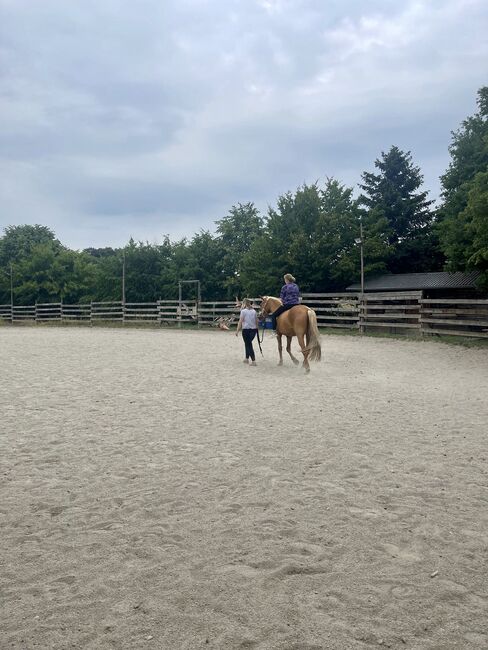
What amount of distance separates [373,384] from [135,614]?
26.1ft

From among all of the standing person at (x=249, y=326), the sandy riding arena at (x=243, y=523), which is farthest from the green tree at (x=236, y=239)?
the sandy riding arena at (x=243, y=523)

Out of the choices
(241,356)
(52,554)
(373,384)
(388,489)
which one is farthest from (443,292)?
(52,554)

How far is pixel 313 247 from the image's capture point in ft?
100

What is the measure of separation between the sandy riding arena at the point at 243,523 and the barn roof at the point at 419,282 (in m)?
21.2

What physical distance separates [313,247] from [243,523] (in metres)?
28.0

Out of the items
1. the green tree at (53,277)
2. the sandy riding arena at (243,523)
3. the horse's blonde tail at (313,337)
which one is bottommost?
the sandy riding arena at (243,523)

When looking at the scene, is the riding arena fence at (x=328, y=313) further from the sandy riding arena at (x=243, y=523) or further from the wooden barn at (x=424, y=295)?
the sandy riding arena at (x=243, y=523)

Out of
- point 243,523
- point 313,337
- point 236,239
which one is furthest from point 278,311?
point 236,239

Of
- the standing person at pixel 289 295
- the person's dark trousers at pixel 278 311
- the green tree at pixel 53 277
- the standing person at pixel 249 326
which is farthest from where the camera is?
the green tree at pixel 53 277

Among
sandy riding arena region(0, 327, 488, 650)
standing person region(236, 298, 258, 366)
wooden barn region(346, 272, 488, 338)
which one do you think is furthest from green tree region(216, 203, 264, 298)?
sandy riding arena region(0, 327, 488, 650)

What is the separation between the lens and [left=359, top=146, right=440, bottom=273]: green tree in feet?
127

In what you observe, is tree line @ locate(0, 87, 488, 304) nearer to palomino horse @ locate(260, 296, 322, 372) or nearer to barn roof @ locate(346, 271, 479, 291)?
barn roof @ locate(346, 271, 479, 291)

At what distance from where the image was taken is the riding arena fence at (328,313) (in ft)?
70.5

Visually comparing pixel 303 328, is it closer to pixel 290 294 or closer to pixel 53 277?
pixel 290 294
